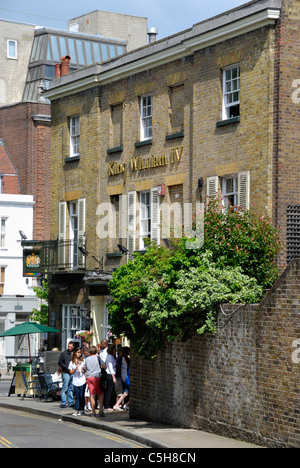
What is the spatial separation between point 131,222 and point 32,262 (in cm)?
561

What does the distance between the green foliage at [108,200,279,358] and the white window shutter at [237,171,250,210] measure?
166cm

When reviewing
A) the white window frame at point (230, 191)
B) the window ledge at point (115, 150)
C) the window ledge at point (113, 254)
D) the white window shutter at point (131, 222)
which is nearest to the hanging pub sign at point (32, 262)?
the window ledge at point (113, 254)

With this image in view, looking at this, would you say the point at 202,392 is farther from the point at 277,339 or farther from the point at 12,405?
the point at 12,405

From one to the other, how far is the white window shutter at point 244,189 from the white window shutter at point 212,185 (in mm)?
987

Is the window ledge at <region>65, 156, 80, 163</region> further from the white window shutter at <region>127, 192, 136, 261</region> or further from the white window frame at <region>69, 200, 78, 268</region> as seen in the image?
the white window shutter at <region>127, 192, 136, 261</region>

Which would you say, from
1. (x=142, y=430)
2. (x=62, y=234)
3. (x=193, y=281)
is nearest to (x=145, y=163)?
(x=62, y=234)

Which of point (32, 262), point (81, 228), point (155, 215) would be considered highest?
point (155, 215)

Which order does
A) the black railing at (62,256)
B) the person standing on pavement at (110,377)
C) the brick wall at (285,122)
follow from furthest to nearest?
the black railing at (62,256)
the brick wall at (285,122)
the person standing on pavement at (110,377)

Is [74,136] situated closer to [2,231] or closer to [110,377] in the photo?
[110,377]

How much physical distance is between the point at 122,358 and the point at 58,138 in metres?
12.3

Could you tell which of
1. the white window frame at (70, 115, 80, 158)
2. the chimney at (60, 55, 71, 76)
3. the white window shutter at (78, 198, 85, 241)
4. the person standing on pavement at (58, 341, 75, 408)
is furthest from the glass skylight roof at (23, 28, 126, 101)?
the person standing on pavement at (58, 341, 75, 408)

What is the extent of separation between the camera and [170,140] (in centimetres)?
2717

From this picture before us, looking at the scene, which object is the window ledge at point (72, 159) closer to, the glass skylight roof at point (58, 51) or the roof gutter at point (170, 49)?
the roof gutter at point (170, 49)

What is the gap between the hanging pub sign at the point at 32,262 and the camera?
3279cm
